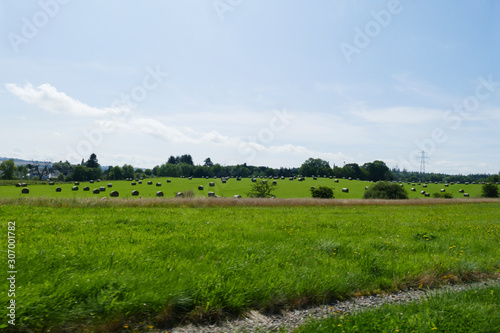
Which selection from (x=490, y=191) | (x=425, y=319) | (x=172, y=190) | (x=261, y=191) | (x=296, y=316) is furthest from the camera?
(x=490, y=191)

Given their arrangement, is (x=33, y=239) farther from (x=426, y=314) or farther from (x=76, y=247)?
(x=426, y=314)

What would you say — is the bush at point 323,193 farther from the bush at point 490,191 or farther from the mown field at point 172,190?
the bush at point 490,191

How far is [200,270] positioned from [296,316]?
98.0 inches

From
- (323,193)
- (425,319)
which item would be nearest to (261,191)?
(323,193)

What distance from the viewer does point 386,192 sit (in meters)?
60.8

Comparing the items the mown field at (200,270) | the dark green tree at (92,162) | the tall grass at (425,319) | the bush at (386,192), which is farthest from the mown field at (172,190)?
the dark green tree at (92,162)

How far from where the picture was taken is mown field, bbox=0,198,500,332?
5.17 m

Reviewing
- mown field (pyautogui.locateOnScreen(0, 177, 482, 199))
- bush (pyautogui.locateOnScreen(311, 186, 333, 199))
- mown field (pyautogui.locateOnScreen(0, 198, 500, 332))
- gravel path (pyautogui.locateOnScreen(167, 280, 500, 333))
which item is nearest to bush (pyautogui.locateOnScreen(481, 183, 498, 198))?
mown field (pyautogui.locateOnScreen(0, 177, 482, 199))

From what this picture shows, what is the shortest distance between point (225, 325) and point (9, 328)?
3.36 m

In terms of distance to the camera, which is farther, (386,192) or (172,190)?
(172,190)

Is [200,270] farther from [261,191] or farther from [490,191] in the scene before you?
[490,191]

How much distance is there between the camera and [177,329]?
5.06m

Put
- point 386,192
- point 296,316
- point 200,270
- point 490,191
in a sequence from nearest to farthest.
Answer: point 296,316 < point 200,270 < point 386,192 < point 490,191

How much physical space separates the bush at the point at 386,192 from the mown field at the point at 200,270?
49.8 m
